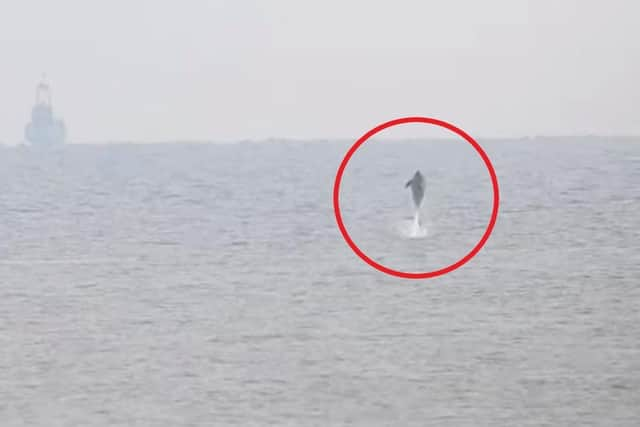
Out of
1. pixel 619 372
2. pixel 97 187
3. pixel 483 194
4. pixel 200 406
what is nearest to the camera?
pixel 200 406

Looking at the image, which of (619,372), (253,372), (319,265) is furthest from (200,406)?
(319,265)

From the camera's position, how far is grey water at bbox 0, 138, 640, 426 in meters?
2.91

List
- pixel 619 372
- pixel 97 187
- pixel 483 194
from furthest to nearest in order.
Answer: pixel 97 187 → pixel 483 194 → pixel 619 372

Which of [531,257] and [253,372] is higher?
[531,257]

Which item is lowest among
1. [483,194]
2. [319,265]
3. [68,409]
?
[68,409]

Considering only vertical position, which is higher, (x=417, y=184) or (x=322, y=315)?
(x=417, y=184)

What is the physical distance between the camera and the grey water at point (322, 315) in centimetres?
291

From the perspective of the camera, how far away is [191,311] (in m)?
4.85

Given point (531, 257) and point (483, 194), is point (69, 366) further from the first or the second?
point (483, 194)

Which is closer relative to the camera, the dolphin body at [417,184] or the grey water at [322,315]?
the dolphin body at [417,184]

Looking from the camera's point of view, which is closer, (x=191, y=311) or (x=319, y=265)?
(x=191, y=311)

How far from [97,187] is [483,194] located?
6402 millimetres

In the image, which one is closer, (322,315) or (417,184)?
(417,184)

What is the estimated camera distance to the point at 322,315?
15.4 feet
